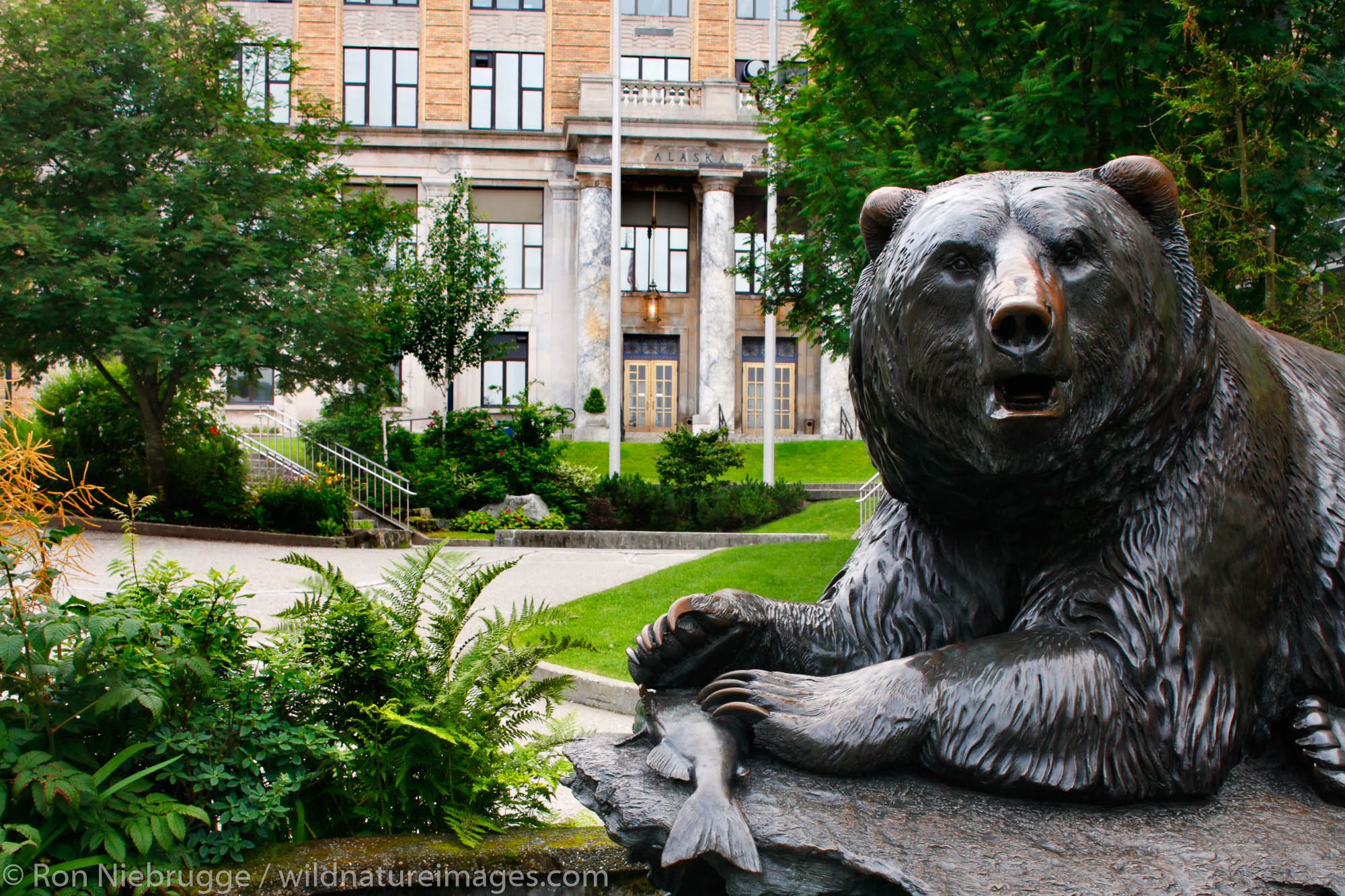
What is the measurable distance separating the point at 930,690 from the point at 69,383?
806 inches

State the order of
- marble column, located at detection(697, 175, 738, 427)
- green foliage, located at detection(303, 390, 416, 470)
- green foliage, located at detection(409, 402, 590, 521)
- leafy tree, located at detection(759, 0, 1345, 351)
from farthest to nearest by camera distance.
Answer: marble column, located at detection(697, 175, 738, 427)
green foliage, located at detection(303, 390, 416, 470)
green foliage, located at detection(409, 402, 590, 521)
leafy tree, located at detection(759, 0, 1345, 351)

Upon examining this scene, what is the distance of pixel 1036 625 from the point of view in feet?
6.39

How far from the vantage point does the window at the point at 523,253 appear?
33375mm

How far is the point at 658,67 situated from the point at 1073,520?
1362 inches

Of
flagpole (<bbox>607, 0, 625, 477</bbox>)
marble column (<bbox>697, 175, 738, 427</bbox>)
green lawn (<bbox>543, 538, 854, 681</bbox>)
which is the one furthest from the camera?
marble column (<bbox>697, 175, 738, 427</bbox>)

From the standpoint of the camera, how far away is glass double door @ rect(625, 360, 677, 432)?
112ft

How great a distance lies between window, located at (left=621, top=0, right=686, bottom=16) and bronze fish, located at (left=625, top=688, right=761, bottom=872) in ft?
115

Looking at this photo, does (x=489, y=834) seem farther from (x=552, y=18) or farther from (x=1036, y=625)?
(x=552, y=18)

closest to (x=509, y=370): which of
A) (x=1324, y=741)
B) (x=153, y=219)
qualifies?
(x=153, y=219)

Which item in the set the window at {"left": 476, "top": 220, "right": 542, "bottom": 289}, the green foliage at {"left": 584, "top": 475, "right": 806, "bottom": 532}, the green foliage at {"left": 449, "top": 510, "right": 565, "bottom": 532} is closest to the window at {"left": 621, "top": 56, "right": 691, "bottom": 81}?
the window at {"left": 476, "top": 220, "right": 542, "bottom": 289}

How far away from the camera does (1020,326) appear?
67.4 inches

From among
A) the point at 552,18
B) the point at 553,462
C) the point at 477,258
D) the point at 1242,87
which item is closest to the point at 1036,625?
the point at 1242,87

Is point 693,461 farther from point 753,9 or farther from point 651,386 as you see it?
point 753,9

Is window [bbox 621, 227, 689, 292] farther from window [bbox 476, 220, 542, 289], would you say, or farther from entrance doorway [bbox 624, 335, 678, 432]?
window [bbox 476, 220, 542, 289]
